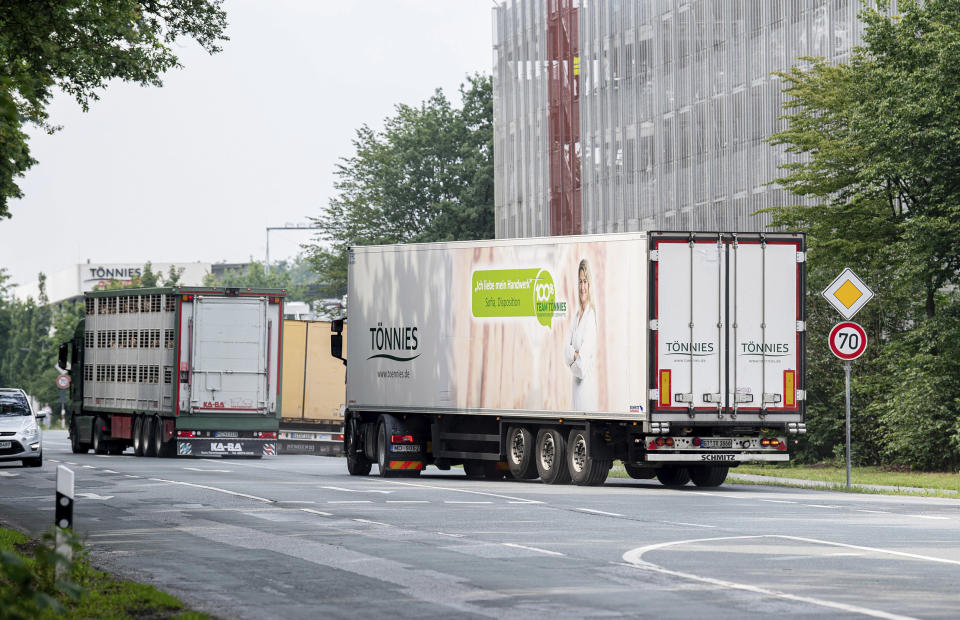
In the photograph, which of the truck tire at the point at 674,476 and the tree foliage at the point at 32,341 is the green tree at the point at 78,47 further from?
the tree foliage at the point at 32,341

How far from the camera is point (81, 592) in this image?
7297mm

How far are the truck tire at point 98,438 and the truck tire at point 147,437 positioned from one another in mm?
2874

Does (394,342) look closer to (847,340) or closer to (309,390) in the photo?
(847,340)

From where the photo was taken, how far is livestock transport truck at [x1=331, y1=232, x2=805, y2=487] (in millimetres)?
23797

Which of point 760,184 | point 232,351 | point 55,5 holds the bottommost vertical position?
point 232,351

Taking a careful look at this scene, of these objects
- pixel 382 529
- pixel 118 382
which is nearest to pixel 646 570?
pixel 382 529

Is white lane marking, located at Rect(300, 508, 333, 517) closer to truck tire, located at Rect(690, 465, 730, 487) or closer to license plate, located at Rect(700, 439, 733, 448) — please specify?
license plate, located at Rect(700, 439, 733, 448)

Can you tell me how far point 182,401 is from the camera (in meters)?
38.2

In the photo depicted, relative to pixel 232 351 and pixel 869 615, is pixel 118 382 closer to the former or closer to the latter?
pixel 232 351

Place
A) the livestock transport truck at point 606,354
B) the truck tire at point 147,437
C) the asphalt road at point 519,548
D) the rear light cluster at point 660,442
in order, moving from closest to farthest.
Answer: the asphalt road at point 519,548 < the rear light cluster at point 660,442 < the livestock transport truck at point 606,354 < the truck tire at point 147,437

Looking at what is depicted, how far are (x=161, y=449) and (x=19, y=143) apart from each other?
→ 49.7ft

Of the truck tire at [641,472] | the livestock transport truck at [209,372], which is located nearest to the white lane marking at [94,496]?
the truck tire at [641,472]

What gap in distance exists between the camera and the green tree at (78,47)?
1673 cm


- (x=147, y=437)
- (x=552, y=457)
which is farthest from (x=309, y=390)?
(x=552, y=457)
